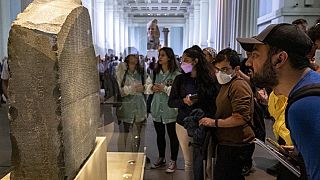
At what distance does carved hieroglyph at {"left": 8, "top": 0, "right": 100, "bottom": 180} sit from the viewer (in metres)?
1.49

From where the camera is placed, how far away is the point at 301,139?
1238 millimetres

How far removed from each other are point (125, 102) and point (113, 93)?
0.25 m

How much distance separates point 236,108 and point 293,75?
1.56m

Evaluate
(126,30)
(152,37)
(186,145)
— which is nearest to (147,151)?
(186,145)

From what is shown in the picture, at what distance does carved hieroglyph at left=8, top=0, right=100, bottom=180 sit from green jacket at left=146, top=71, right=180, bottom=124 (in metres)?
3.16

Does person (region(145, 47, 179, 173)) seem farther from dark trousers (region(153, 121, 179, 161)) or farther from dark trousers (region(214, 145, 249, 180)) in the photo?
dark trousers (region(214, 145, 249, 180))

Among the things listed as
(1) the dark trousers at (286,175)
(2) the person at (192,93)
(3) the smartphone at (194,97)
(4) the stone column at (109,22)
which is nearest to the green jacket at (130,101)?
(4) the stone column at (109,22)

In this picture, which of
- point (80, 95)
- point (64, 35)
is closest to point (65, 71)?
point (64, 35)

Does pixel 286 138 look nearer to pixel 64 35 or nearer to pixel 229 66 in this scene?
pixel 229 66

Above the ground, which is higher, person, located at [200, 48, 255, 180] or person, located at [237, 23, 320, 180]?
person, located at [237, 23, 320, 180]

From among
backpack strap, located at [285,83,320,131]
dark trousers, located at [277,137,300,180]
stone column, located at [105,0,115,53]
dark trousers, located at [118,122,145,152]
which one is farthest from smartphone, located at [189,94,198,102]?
backpack strap, located at [285,83,320,131]

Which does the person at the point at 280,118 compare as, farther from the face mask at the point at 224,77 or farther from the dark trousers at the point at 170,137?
the dark trousers at the point at 170,137

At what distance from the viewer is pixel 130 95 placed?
15.7 feet

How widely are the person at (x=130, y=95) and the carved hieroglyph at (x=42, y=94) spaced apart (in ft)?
9.97
